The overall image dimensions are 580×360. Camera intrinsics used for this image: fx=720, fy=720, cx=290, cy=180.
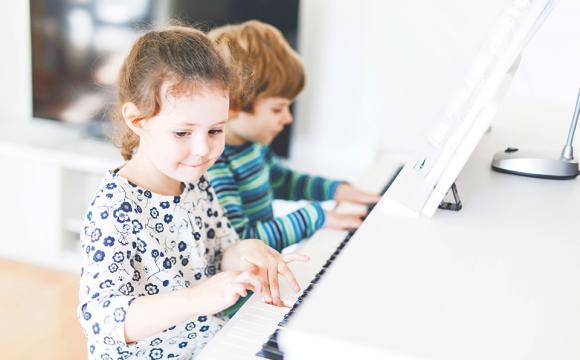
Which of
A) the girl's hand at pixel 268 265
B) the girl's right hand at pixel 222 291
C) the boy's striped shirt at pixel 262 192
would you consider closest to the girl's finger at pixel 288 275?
the girl's hand at pixel 268 265

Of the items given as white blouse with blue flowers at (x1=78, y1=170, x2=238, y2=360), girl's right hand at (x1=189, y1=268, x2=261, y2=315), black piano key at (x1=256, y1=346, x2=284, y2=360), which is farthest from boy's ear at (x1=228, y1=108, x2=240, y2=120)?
black piano key at (x1=256, y1=346, x2=284, y2=360)

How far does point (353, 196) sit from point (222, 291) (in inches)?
30.3

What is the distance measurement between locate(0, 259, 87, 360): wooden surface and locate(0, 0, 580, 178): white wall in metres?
0.86

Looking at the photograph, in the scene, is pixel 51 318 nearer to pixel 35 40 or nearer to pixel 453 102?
pixel 35 40

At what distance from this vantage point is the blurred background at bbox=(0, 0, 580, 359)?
91.9 inches

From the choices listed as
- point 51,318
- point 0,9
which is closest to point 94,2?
point 0,9

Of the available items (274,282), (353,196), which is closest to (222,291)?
(274,282)

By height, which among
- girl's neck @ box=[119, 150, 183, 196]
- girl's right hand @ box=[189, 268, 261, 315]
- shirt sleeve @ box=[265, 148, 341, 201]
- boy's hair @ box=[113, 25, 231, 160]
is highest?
boy's hair @ box=[113, 25, 231, 160]

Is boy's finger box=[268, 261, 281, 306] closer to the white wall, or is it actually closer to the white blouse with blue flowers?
the white blouse with blue flowers

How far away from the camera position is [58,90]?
285 centimetres

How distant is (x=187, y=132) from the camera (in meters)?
1.08

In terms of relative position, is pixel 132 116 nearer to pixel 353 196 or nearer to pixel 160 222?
pixel 160 222

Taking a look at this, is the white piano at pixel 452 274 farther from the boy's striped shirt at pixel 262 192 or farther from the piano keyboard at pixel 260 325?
the boy's striped shirt at pixel 262 192

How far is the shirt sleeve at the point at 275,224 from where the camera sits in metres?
1.44
